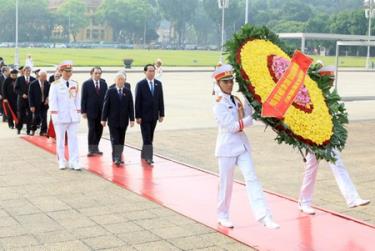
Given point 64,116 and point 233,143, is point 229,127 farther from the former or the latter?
point 64,116

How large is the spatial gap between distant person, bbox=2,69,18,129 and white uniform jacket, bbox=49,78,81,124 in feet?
18.5

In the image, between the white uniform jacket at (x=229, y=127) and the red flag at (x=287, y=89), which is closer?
the red flag at (x=287, y=89)

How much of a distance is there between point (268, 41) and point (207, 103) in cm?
1537

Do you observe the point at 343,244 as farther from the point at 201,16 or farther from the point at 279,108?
the point at 201,16

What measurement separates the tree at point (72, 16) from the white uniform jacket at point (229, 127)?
126 m

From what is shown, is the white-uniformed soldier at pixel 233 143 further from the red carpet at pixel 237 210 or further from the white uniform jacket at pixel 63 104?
the white uniform jacket at pixel 63 104

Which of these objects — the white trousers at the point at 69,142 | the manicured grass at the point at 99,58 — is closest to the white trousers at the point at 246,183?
the white trousers at the point at 69,142

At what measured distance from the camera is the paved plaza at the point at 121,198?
620cm

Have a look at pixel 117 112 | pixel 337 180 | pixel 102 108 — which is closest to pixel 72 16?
pixel 102 108

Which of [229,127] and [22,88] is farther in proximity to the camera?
[22,88]

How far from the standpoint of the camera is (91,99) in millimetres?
11023

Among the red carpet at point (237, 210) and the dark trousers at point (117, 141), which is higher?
the dark trousers at point (117, 141)

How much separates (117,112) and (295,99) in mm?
4699

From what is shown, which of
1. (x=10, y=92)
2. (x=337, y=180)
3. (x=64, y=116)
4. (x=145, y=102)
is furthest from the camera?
(x=10, y=92)
